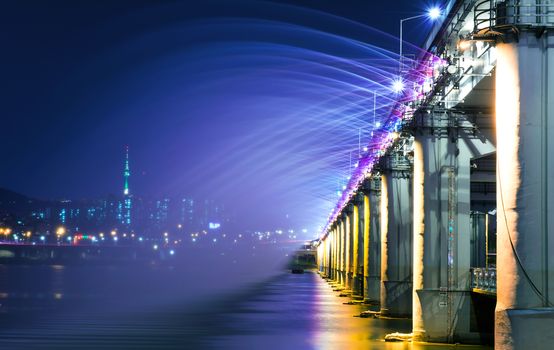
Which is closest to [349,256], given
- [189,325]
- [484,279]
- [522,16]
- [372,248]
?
[372,248]

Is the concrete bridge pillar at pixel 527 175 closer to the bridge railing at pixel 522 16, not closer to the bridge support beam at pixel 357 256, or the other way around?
the bridge railing at pixel 522 16

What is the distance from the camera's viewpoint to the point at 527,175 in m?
20.8

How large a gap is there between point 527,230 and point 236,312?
33034 millimetres

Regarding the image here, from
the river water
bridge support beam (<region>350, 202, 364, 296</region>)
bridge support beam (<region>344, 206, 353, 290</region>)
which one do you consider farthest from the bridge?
bridge support beam (<region>344, 206, 353, 290</region>)

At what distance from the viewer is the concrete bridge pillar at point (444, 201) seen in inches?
1355

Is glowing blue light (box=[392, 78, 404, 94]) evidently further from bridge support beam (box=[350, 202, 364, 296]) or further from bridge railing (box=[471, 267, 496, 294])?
bridge support beam (box=[350, 202, 364, 296])

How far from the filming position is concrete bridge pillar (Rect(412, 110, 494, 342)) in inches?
1355

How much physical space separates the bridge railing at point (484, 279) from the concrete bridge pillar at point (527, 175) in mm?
9357

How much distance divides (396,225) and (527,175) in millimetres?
27799

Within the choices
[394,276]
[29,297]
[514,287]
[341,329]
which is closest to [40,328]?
[341,329]

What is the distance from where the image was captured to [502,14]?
835 inches

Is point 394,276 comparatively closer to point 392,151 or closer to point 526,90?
point 392,151

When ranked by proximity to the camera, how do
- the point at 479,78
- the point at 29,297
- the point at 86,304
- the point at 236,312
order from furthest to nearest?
1. the point at 29,297
2. the point at 86,304
3. the point at 236,312
4. the point at 479,78

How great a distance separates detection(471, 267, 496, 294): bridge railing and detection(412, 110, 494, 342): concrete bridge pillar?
0.30 metres
